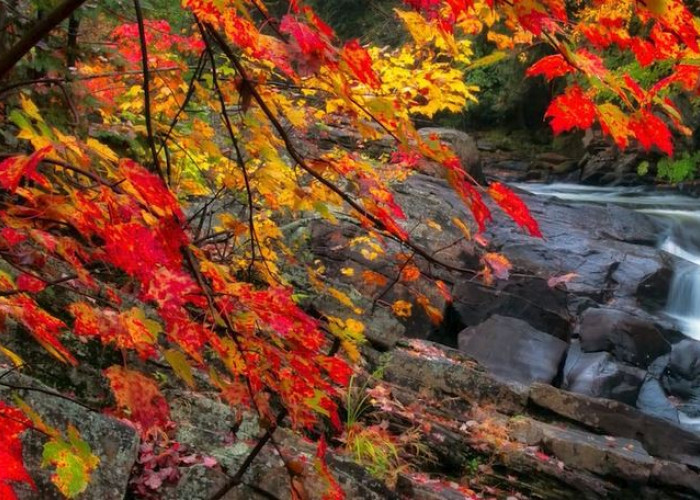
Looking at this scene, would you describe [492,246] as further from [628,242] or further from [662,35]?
[662,35]

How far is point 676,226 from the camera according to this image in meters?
13.9

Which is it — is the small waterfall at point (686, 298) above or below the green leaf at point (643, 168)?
below

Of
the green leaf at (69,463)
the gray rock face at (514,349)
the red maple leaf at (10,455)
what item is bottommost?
the gray rock face at (514,349)

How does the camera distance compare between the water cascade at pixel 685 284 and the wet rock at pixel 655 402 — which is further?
the water cascade at pixel 685 284

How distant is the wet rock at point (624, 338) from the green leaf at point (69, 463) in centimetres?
942

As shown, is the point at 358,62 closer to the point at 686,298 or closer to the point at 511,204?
the point at 511,204

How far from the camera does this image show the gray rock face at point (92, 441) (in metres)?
2.26

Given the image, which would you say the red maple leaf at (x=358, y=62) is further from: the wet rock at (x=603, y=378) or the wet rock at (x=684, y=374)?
the wet rock at (x=684, y=374)

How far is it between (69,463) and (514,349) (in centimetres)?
799

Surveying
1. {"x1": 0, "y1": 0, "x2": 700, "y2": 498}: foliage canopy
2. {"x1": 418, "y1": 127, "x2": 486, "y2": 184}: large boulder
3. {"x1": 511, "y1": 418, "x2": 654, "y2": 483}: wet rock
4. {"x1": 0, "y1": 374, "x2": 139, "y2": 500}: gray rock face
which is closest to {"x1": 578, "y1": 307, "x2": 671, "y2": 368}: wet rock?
{"x1": 511, "y1": 418, "x2": 654, "y2": 483}: wet rock

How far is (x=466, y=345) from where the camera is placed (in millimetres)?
9086

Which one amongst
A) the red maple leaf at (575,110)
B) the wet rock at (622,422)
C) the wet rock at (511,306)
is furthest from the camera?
the wet rock at (511,306)

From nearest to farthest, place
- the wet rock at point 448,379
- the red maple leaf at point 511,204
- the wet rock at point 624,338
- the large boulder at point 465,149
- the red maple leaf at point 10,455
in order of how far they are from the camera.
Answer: the red maple leaf at point 10,455 → the red maple leaf at point 511,204 → the wet rock at point 448,379 → the wet rock at point 624,338 → the large boulder at point 465,149

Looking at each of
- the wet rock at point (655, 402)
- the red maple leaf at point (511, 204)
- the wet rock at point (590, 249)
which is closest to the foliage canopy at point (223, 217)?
the red maple leaf at point (511, 204)
